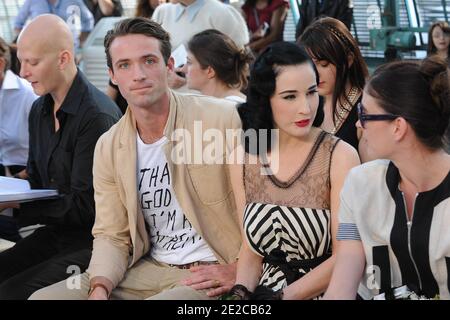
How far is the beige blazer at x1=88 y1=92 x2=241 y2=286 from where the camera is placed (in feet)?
12.0

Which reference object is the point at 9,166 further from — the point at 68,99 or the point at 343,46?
the point at 343,46

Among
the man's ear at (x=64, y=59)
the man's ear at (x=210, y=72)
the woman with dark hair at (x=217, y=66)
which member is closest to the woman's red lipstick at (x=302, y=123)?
the man's ear at (x=64, y=59)

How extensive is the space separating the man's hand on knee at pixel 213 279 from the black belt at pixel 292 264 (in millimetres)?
274

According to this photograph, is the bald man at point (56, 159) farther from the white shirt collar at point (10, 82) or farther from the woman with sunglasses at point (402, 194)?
the woman with sunglasses at point (402, 194)

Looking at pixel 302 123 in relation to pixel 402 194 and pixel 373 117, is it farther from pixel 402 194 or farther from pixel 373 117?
pixel 402 194

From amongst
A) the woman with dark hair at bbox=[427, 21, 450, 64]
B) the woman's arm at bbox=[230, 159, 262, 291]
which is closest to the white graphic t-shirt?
the woman's arm at bbox=[230, 159, 262, 291]

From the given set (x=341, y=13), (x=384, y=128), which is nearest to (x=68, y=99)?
(x=384, y=128)

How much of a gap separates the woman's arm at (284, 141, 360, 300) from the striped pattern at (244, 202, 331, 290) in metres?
0.05

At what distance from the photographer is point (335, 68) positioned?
432 centimetres

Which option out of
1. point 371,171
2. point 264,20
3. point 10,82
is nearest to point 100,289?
point 371,171

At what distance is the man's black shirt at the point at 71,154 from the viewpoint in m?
4.19

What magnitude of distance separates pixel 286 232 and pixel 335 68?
1.33m

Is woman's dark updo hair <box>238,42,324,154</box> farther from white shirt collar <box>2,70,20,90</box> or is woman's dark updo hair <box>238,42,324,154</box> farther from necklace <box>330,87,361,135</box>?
white shirt collar <box>2,70,20,90</box>
